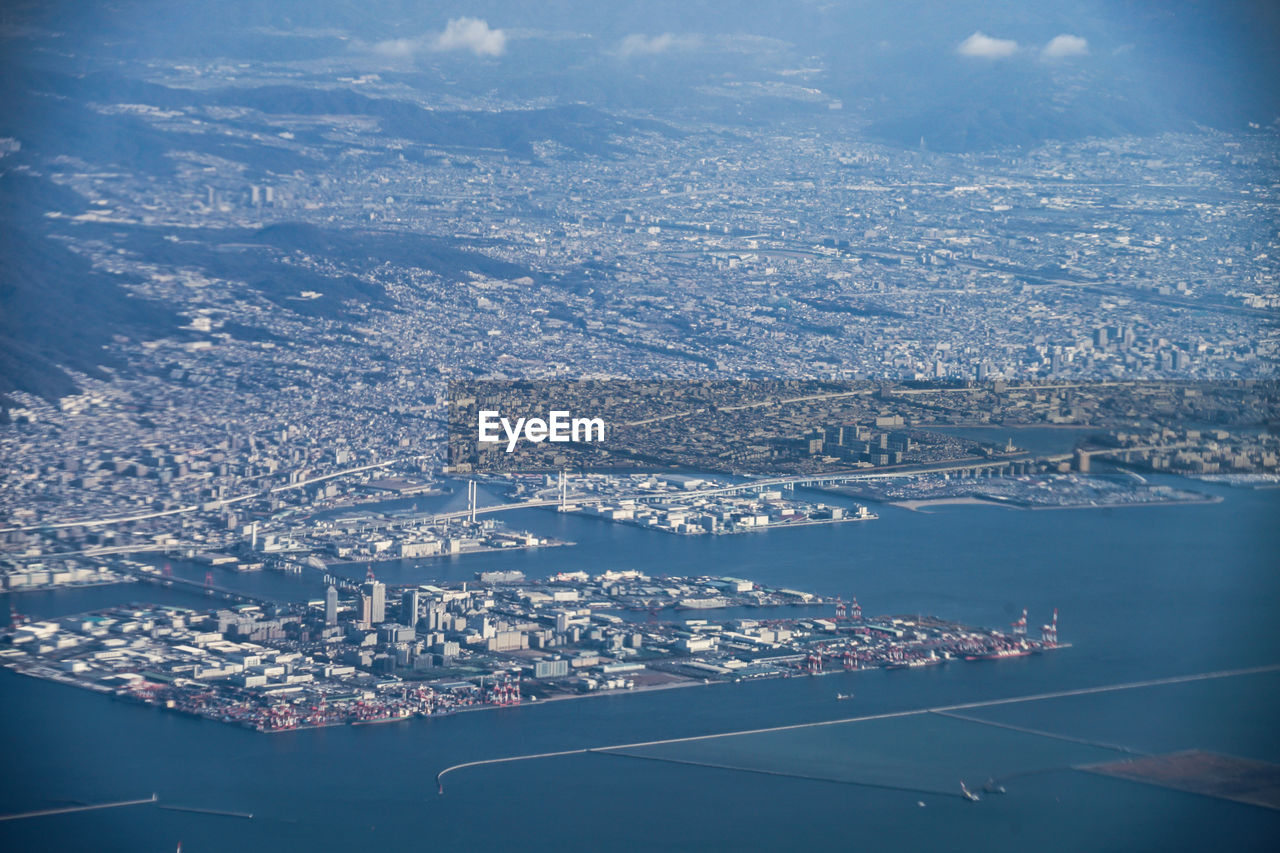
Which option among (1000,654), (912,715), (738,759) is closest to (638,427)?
(1000,654)

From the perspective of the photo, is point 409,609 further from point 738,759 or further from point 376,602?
point 738,759

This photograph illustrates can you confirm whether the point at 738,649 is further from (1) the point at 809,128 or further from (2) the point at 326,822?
(1) the point at 809,128

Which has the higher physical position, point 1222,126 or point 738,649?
point 1222,126

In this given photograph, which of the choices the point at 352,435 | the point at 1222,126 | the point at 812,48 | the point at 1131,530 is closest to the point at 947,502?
the point at 1131,530

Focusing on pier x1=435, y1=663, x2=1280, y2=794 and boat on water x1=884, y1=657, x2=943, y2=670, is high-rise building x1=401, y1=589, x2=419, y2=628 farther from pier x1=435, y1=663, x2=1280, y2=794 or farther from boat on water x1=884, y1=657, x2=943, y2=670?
boat on water x1=884, y1=657, x2=943, y2=670

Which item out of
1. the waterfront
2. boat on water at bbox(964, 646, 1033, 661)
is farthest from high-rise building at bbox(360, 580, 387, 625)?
boat on water at bbox(964, 646, 1033, 661)

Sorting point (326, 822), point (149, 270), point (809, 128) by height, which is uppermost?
point (809, 128)
